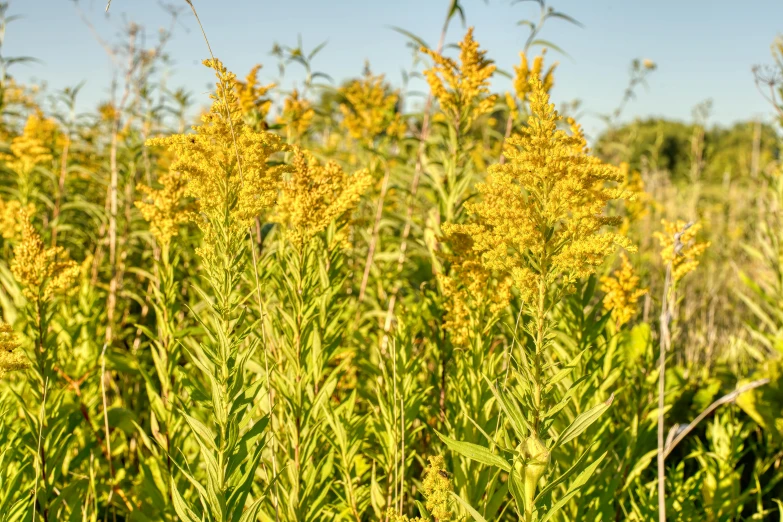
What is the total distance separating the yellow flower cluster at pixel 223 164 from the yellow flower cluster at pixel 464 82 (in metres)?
1.34

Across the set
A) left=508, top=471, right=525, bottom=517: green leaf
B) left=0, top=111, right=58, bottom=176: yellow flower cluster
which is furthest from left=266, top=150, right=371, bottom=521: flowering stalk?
left=0, top=111, right=58, bottom=176: yellow flower cluster

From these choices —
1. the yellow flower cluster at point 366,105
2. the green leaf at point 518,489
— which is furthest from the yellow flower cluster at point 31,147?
the green leaf at point 518,489

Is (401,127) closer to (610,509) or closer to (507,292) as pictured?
(507,292)

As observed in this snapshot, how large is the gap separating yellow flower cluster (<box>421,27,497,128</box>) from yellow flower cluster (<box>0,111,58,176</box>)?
2603mm

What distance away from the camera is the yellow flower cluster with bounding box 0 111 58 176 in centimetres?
363

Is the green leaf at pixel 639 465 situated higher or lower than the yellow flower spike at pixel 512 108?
lower

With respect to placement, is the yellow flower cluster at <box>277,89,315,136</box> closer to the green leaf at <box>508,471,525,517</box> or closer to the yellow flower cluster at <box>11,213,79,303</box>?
the yellow flower cluster at <box>11,213,79,303</box>

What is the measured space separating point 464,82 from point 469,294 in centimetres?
116

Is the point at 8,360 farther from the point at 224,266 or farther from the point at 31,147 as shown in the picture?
the point at 31,147

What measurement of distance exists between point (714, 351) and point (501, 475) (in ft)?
10.2

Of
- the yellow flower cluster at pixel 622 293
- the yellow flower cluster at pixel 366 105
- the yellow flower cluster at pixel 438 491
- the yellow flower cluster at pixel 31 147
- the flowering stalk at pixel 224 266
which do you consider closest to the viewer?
the yellow flower cluster at pixel 438 491

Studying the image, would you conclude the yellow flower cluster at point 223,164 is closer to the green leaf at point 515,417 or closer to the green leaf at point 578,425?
the green leaf at point 515,417

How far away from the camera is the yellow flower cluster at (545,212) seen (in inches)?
51.5

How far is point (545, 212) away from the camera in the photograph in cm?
133
